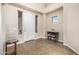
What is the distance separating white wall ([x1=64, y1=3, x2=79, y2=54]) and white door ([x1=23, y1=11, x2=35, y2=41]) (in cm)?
72

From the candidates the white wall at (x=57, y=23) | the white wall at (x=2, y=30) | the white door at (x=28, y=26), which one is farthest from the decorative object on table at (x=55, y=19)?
the white wall at (x=2, y=30)

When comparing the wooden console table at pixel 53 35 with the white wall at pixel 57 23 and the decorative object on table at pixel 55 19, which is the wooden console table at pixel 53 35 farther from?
the decorative object on table at pixel 55 19

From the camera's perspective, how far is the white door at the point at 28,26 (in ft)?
6.98

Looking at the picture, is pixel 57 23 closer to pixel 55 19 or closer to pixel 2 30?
pixel 55 19

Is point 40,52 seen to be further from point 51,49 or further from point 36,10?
point 36,10

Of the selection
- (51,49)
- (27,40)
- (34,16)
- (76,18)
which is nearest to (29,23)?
(34,16)

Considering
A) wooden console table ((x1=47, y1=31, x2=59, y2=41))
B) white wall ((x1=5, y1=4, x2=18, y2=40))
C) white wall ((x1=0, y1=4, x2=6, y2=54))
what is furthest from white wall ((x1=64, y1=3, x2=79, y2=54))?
white wall ((x1=0, y1=4, x2=6, y2=54))

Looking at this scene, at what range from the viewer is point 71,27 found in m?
2.24

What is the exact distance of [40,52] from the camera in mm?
1938

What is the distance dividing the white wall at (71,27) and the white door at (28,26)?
0.72 meters

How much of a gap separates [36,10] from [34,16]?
144 millimetres

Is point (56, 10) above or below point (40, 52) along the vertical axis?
above

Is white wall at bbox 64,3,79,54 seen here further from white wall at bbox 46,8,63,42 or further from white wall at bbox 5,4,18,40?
white wall at bbox 5,4,18,40

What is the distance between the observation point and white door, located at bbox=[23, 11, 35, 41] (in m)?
2.13
